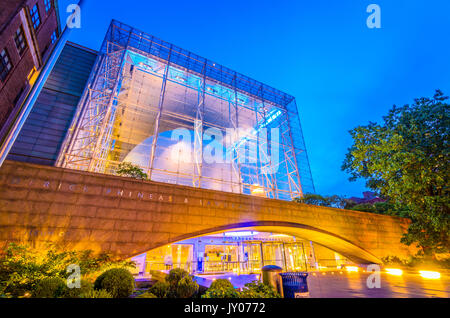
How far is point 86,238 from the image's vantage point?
7.87m

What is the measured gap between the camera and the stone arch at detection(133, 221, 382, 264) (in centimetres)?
1108

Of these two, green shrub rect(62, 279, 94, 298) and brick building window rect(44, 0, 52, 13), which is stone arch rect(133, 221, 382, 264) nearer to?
green shrub rect(62, 279, 94, 298)

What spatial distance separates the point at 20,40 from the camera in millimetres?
9609

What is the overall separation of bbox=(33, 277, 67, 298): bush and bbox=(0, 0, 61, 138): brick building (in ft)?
22.2

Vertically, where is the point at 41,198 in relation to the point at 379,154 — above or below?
below

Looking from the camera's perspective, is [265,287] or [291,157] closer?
[265,287]

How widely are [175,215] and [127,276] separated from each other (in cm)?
449

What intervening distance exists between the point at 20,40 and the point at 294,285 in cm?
1504

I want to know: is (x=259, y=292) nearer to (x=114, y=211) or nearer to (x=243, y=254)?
(x=114, y=211)

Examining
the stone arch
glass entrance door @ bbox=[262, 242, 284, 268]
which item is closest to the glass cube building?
glass entrance door @ bbox=[262, 242, 284, 268]

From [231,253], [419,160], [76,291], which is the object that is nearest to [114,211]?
[76,291]
